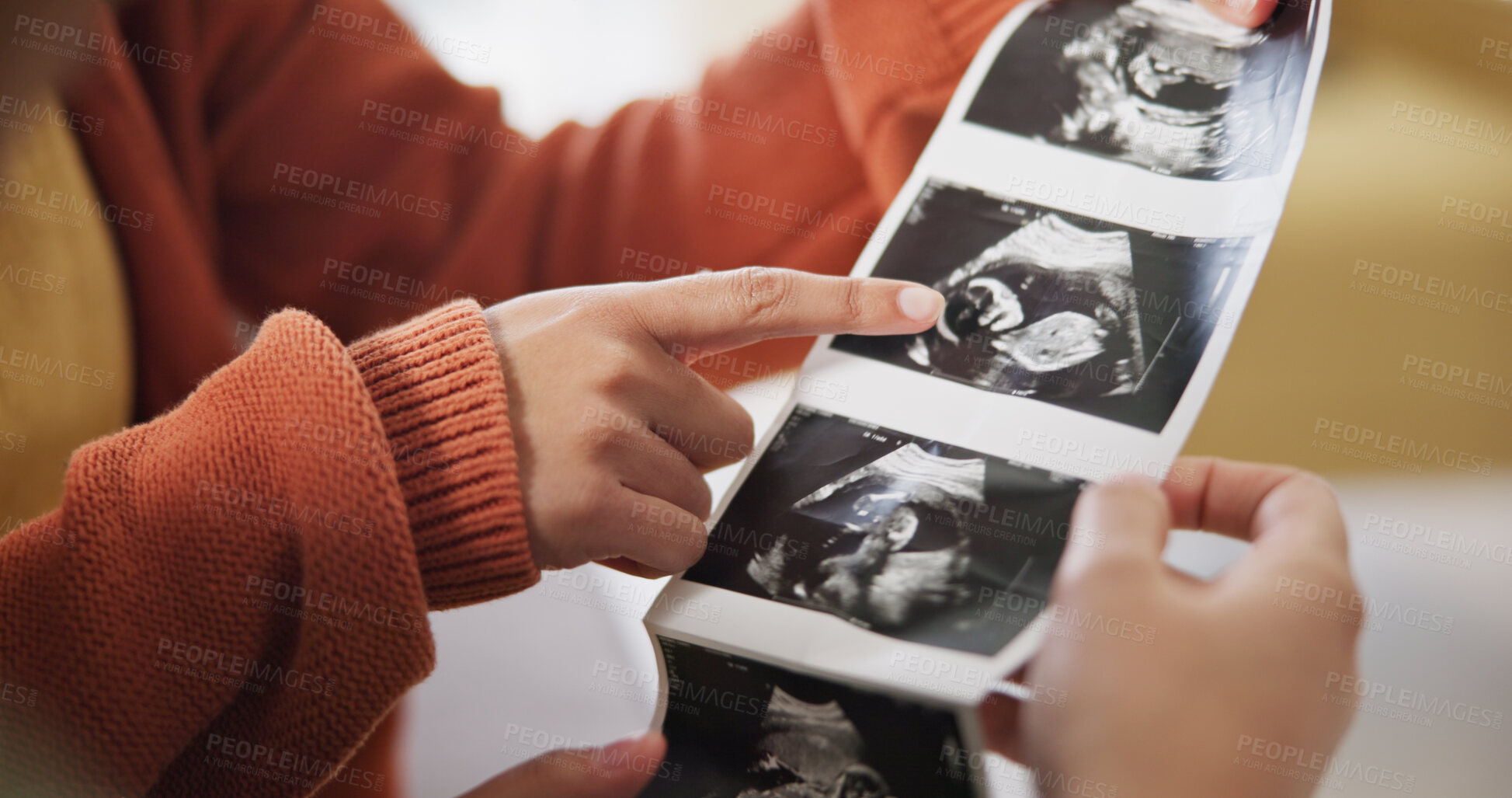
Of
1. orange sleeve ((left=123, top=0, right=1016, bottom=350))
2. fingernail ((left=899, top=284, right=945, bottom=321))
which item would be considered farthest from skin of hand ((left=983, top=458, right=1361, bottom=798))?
orange sleeve ((left=123, top=0, right=1016, bottom=350))

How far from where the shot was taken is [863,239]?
0.46 meters

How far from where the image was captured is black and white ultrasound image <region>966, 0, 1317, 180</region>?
0.40 meters

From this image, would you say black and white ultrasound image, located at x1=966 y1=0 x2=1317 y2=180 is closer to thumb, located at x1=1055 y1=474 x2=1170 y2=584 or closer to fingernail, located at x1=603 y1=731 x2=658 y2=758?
thumb, located at x1=1055 y1=474 x2=1170 y2=584

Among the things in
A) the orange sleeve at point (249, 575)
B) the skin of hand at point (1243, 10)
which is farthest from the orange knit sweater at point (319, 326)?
the skin of hand at point (1243, 10)

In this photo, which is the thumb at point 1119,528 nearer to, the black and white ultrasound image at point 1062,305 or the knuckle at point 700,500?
the black and white ultrasound image at point 1062,305

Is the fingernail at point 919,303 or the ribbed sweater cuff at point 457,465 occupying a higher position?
the fingernail at point 919,303

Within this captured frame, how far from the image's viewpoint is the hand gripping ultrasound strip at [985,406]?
0.32 meters

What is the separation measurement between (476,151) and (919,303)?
0.27 metres

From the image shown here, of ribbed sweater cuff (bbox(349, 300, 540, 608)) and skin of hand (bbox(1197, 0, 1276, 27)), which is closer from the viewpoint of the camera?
ribbed sweater cuff (bbox(349, 300, 540, 608))

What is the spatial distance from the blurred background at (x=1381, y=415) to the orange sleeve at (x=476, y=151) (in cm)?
15

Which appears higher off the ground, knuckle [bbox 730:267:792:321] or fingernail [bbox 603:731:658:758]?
knuckle [bbox 730:267:792:321]

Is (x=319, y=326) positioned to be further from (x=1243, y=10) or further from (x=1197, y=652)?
(x=1243, y=10)

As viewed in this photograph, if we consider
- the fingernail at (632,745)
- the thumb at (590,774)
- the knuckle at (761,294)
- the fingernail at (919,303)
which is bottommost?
the thumb at (590,774)

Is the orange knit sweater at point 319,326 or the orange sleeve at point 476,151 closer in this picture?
the orange knit sweater at point 319,326
